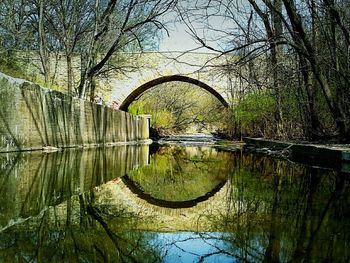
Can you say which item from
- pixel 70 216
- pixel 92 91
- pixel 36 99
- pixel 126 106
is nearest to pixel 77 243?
pixel 70 216

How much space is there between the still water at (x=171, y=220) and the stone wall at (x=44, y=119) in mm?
3096

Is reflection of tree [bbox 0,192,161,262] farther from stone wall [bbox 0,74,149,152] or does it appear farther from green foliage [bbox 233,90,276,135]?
green foliage [bbox 233,90,276,135]

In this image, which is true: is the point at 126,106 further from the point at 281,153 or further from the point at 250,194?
the point at 250,194

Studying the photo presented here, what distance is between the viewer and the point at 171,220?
2309mm

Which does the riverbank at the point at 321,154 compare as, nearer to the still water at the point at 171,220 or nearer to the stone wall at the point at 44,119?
the still water at the point at 171,220

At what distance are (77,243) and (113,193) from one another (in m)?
1.48

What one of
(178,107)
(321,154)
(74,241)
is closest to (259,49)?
(321,154)

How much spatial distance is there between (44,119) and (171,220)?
631 centimetres

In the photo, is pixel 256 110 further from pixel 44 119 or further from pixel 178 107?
pixel 178 107

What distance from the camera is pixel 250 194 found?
316cm

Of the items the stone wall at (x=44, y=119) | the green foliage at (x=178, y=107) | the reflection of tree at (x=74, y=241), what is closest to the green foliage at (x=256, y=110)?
the stone wall at (x=44, y=119)

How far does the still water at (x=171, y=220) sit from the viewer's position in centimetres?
157

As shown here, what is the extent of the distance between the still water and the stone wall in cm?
310

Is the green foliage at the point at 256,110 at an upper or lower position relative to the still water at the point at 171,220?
upper
